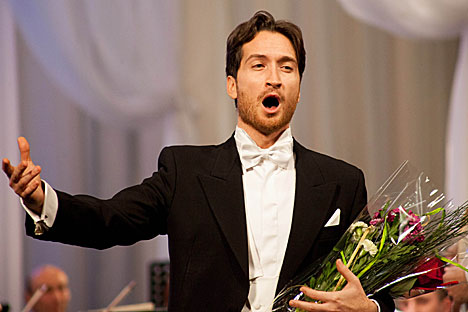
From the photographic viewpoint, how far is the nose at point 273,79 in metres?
2.08

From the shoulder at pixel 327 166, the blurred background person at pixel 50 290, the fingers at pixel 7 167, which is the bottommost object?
the blurred background person at pixel 50 290

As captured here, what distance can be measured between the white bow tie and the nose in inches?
7.0

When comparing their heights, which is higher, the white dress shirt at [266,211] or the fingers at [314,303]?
the white dress shirt at [266,211]

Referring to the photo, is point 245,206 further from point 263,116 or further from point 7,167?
point 7,167

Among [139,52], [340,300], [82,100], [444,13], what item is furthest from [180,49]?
[340,300]

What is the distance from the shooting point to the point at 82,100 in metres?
5.61

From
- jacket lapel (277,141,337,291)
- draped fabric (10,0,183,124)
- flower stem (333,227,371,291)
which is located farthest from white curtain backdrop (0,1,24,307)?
flower stem (333,227,371,291)

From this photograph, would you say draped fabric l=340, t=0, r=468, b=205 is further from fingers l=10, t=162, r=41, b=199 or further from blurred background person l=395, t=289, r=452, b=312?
fingers l=10, t=162, r=41, b=199

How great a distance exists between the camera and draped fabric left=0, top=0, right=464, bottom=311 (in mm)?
5680

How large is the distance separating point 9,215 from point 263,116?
3830mm

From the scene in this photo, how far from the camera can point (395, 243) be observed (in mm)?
1818

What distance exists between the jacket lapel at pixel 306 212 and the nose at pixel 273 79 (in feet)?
0.79

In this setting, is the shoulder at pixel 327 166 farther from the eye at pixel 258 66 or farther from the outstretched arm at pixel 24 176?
the outstretched arm at pixel 24 176

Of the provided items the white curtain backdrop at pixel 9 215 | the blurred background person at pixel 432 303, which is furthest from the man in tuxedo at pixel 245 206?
the white curtain backdrop at pixel 9 215
